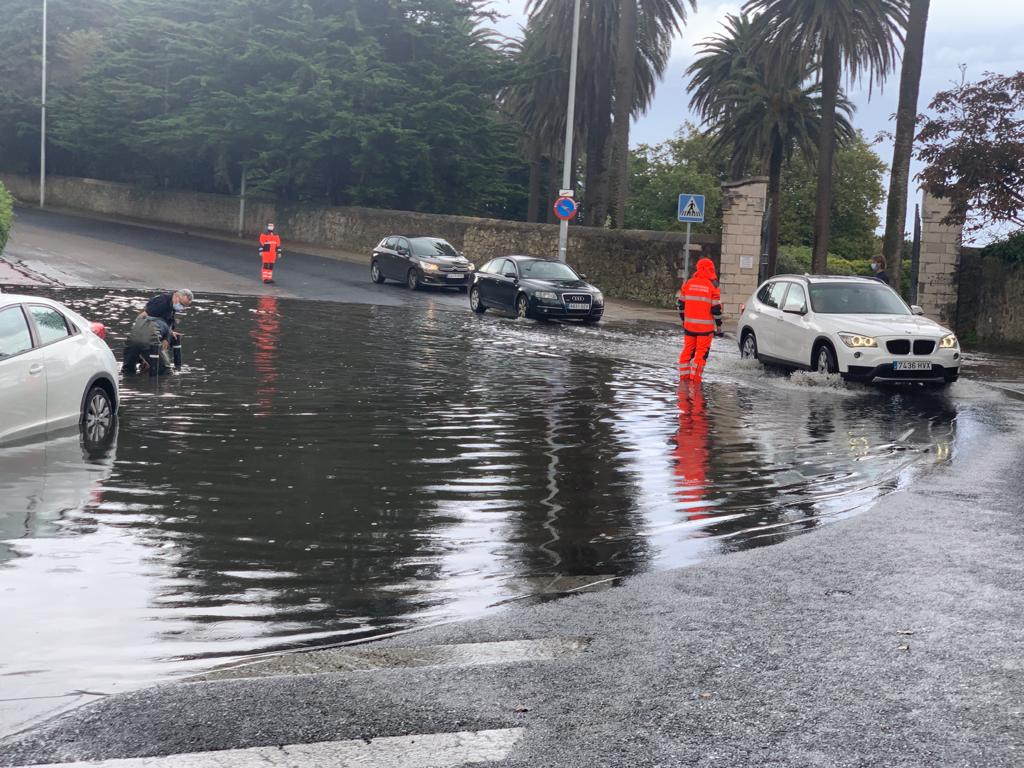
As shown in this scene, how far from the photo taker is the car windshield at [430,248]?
37.3 m

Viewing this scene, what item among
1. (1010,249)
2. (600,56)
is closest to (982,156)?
(1010,249)

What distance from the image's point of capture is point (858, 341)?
17.7 meters

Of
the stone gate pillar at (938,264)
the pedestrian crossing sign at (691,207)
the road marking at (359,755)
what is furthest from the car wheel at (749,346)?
the road marking at (359,755)

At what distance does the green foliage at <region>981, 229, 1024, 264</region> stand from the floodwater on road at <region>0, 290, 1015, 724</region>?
9.03 meters

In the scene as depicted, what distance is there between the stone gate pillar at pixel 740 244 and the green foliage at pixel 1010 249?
5.97 meters

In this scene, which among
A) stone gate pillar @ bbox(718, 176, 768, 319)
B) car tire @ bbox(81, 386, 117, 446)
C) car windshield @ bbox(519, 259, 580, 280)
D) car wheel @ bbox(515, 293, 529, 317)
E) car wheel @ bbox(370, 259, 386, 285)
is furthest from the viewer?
car wheel @ bbox(370, 259, 386, 285)

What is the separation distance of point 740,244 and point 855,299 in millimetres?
13089

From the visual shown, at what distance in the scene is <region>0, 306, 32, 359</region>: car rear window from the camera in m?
10.5

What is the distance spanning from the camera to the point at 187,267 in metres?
39.0

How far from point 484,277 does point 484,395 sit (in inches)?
603

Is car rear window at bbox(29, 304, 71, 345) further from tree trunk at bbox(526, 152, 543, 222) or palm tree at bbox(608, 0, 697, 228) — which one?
tree trunk at bbox(526, 152, 543, 222)

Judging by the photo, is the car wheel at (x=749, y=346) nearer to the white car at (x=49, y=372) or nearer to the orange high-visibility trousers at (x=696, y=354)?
the orange high-visibility trousers at (x=696, y=354)

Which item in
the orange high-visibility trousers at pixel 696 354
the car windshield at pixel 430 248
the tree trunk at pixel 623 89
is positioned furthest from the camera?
the tree trunk at pixel 623 89

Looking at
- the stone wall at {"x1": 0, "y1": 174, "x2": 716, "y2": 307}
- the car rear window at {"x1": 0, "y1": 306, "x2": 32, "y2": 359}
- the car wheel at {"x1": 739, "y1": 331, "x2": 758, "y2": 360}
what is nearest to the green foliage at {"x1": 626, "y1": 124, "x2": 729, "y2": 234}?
the stone wall at {"x1": 0, "y1": 174, "x2": 716, "y2": 307}
